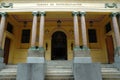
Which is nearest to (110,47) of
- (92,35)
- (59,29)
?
(92,35)

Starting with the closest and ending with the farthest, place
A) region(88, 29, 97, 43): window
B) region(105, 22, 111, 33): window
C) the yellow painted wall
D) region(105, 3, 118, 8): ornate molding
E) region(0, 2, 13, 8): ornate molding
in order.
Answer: region(0, 2, 13, 8): ornate molding
region(105, 3, 118, 8): ornate molding
region(105, 22, 111, 33): window
the yellow painted wall
region(88, 29, 97, 43): window

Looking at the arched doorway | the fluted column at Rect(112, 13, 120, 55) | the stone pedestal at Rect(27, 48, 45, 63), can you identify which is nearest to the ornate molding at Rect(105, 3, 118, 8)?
the fluted column at Rect(112, 13, 120, 55)

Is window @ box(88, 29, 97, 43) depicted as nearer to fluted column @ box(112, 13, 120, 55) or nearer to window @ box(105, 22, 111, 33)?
window @ box(105, 22, 111, 33)

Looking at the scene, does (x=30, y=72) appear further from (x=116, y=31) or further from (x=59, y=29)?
(x=59, y=29)

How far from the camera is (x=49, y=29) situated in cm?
1493

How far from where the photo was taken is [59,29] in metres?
14.9

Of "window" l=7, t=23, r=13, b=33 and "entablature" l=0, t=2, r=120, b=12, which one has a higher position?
"entablature" l=0, t=2, r=120, b=12

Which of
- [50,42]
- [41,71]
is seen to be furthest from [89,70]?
[50,42]

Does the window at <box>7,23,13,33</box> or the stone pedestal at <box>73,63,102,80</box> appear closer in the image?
the stone pedestal at <box>73,63,102,80</box>

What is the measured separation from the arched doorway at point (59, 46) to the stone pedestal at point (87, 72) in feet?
20.8

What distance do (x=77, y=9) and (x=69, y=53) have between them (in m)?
4.29

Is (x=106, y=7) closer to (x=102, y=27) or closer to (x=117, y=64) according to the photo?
(x=102, y=27)

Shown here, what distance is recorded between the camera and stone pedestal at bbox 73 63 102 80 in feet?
25.8

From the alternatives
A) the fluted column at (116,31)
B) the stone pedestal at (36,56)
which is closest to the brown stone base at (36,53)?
the stone pedestal at (36,56)
